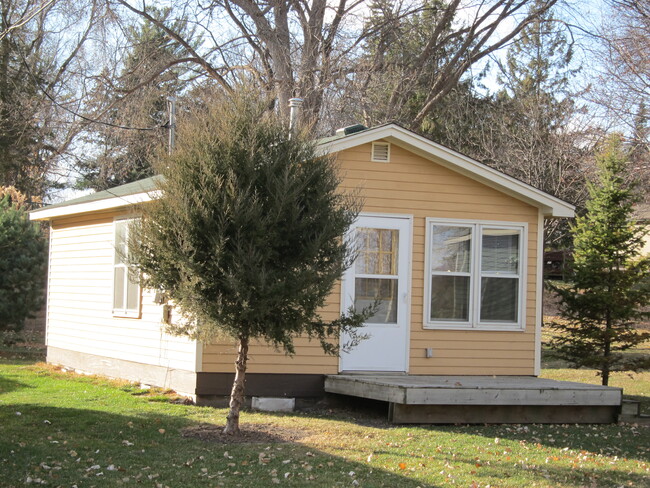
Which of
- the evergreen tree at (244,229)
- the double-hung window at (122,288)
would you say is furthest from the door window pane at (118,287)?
the evergreen tree at (244,229)

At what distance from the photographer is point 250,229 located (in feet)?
24.4

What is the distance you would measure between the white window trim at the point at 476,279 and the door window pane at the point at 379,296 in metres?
0.46

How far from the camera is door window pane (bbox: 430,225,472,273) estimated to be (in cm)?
1091

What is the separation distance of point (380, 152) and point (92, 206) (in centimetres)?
496

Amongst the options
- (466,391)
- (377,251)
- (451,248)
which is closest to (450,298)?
(451,248)

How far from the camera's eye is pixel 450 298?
10961 millimetres

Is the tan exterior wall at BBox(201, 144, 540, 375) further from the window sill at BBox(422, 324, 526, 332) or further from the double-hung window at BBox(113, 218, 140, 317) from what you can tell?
the double-hung window at BBox(113, 218, 140, 317)

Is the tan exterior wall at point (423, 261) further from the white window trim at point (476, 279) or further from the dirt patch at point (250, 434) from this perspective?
the dirt patch at point (250, 434)

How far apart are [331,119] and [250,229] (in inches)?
524

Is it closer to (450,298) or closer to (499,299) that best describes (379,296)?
(450,298)

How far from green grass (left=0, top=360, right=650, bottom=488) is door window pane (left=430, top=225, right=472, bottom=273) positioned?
2383 millimetres

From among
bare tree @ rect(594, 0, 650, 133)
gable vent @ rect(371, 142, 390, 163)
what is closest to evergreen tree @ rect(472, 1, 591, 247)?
bare tree @ rect(594, 0, 650, 133)

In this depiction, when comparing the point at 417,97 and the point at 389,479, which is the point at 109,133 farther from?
the point at 389,479

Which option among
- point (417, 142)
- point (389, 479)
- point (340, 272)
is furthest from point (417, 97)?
point (389, 479)
